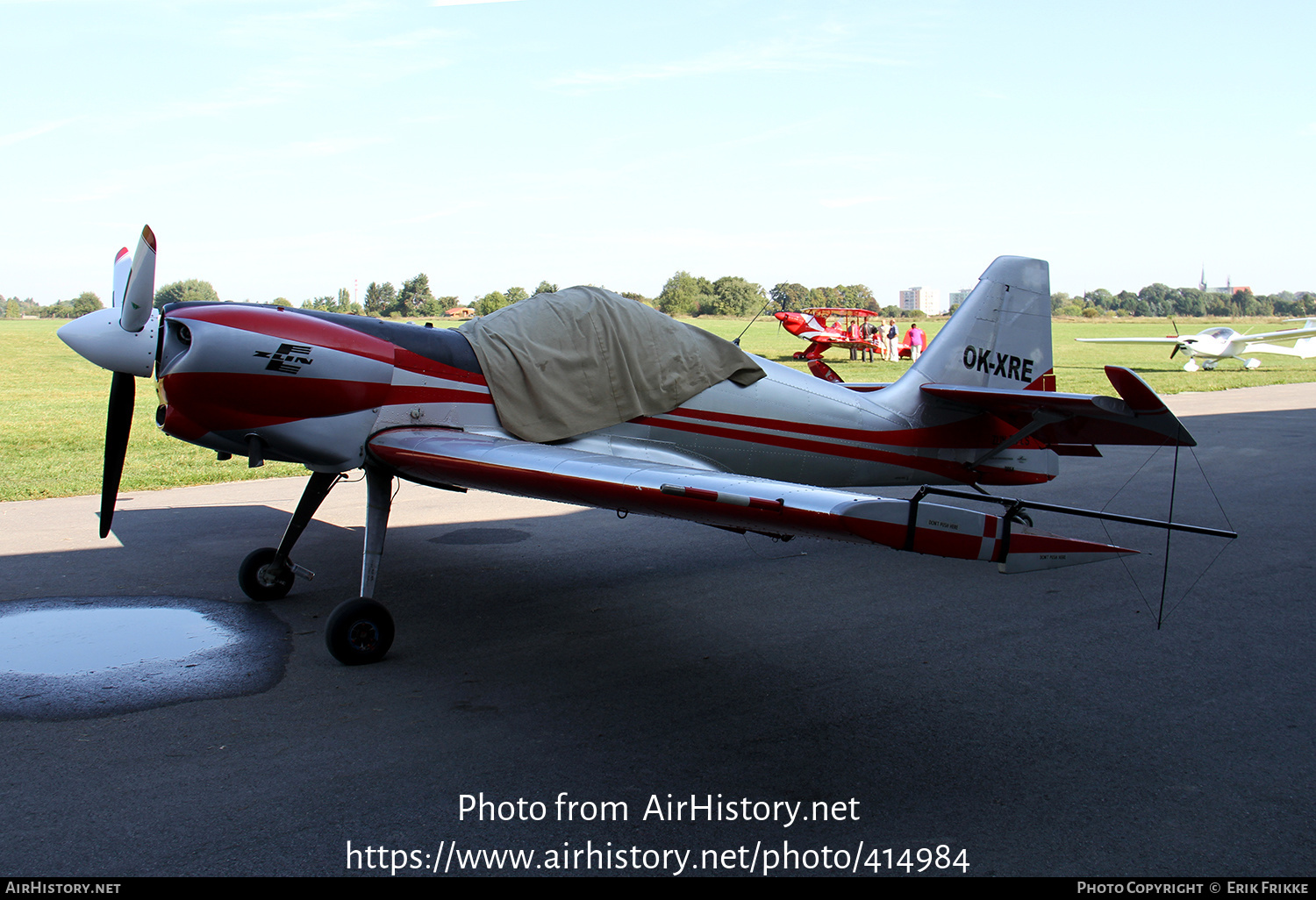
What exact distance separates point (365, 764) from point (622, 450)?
9.09 ft

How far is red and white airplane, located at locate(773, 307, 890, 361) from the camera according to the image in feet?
115

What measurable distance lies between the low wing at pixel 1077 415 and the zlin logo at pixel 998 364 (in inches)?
11.9

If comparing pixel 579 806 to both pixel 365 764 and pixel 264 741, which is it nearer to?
pixel 365 764

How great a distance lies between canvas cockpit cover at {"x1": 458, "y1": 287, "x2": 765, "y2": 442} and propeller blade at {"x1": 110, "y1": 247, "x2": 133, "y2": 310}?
81.4 inches

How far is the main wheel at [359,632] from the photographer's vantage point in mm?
4914

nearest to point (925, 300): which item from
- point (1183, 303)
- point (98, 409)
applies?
point (1183, 303)

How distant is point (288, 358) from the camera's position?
206 inches

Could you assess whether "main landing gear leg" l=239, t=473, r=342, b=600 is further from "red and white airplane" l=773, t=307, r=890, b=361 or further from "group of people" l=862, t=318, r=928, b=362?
"group of people" l=862, t=318, r=928, b=362

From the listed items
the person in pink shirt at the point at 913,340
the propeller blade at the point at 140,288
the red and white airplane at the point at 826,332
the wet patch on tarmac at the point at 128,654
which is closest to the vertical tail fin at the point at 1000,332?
the wet patch on tarmac at the point at 128,654

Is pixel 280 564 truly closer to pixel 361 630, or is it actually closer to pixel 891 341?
pixel 361 630

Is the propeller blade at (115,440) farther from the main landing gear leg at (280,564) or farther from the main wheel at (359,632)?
the main wheel at (359,632)

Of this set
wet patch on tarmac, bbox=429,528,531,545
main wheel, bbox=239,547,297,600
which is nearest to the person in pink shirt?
wet patch on tarmac, bbox=429,528,531,545

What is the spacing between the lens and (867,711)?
4.43m

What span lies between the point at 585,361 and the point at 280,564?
8.57ft
